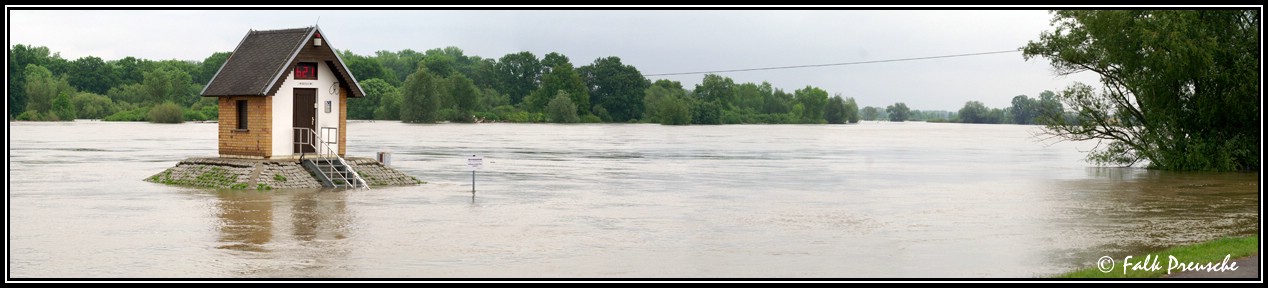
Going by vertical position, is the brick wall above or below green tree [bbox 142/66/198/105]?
below

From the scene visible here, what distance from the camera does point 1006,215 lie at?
1062 inches

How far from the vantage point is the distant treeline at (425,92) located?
5719 inches

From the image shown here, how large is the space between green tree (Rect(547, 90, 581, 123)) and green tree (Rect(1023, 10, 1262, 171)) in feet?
401

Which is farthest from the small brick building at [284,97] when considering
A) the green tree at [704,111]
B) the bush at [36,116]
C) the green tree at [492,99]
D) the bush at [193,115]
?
the green tree at [704,111]

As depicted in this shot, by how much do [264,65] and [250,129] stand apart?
1750 mm

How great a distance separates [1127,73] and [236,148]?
31.7 meters

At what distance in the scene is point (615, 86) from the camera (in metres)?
182

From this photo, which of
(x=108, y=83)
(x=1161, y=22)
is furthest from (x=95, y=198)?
(x=108, y=83)

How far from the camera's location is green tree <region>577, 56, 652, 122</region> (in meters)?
180

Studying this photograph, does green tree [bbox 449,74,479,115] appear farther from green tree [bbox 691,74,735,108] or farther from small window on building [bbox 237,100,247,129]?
small window on building [bbox 237,100,247,129]

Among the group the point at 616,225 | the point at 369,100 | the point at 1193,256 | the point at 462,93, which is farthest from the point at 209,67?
the point at 1193,256

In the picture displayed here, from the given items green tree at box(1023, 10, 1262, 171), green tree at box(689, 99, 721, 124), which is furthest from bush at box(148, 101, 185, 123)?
green tree at box(1023, 10, 1262, 171)

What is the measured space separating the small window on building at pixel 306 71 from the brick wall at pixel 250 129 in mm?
1065

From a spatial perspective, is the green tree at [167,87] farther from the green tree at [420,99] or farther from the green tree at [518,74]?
the green tree at [518,74]
